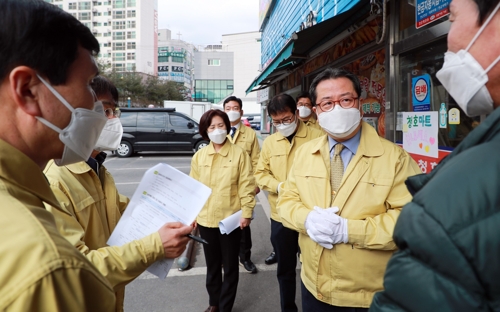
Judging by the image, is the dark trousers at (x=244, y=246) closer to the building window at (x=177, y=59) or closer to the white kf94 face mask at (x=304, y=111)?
the white kf94 face mask at (x=304, y=111)

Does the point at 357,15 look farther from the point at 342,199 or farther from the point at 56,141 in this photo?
the point at 56,141

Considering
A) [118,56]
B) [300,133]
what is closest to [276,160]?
[300,133]

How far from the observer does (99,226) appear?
5.36 feet

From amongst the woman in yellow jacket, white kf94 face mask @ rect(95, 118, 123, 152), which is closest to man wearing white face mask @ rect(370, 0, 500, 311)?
white kf94 face mask @ rect(95, 118, 123, 152)

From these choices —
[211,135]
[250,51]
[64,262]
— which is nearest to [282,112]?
[211,135]

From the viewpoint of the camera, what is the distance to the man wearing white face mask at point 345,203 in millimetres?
1715

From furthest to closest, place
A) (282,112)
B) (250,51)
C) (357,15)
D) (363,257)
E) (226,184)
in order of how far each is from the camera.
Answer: (250,51)
(357,15)
(282,112)
(226,184)
(363,257)

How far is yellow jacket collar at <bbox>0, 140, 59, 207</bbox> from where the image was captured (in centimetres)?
74

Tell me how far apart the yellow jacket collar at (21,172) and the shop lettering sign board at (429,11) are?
296 centimetres

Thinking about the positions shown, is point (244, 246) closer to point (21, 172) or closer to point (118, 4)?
point (21, 172)

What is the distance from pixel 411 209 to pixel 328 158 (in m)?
1.30

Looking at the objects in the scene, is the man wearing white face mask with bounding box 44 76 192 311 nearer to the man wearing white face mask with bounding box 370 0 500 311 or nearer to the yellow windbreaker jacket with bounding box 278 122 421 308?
the yellow windbreaker jacket with bounding box 278 122 421 308

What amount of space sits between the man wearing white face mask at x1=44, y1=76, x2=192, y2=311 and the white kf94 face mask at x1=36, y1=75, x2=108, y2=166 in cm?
13

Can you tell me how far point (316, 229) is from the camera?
1.73 metres
